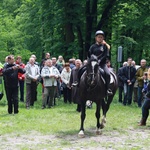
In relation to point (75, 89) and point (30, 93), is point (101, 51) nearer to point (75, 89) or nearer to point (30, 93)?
point (75, 89)

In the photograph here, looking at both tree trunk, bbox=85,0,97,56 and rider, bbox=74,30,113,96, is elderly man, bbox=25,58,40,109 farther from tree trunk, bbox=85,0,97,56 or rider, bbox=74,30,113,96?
tree trunk, bbox=85,0,97,56

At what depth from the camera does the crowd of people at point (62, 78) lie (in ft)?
39.2

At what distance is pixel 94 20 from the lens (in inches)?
1115

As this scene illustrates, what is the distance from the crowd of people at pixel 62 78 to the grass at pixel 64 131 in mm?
772

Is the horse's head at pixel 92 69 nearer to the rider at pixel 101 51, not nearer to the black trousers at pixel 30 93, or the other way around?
the rider at pixel 101 51

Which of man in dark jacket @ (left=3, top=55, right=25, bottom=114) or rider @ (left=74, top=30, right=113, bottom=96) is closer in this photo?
rider @ (left=74, top=30, right=113, bottom=96)

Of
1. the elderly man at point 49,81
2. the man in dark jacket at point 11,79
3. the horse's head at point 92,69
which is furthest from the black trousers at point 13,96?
the horse's head at point 92,69

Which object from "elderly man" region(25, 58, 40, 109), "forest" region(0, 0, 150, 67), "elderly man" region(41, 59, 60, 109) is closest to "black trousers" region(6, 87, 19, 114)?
"elderly man" region(25, 58, 40, 109)

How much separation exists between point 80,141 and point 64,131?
156cm

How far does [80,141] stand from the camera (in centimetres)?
1012

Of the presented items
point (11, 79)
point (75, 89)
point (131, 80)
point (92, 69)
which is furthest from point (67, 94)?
point (92, 69)

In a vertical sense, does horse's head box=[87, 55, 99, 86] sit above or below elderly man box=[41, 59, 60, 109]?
above

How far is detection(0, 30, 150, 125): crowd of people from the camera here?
11945 mm

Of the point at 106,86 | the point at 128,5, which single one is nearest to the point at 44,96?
the point at 106,86
